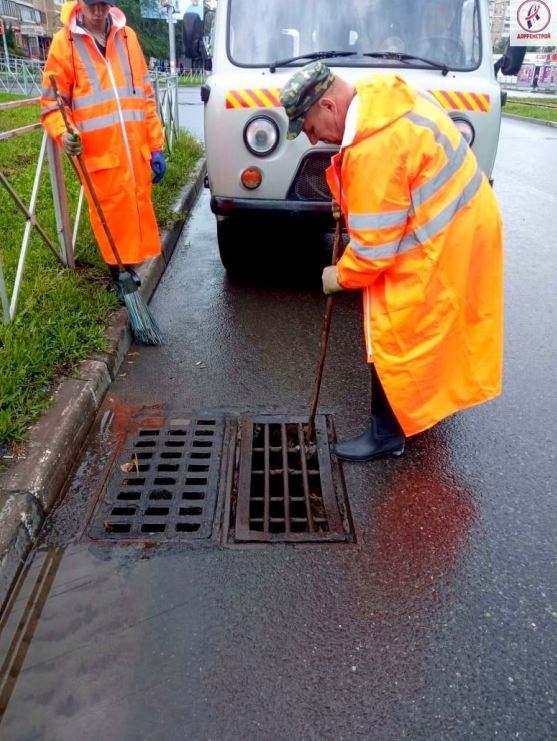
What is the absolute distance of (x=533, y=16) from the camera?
6762 millimetres

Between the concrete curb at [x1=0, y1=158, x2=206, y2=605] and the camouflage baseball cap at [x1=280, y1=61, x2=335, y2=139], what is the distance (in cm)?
163

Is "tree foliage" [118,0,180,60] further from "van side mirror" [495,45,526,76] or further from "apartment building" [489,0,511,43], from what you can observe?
"van side mirror" [495,45,526,76]

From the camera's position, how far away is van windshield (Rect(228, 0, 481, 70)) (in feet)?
13.4

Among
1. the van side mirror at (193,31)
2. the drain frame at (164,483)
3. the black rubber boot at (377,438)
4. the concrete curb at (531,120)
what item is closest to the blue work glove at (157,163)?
the van side mirror at (193,31)

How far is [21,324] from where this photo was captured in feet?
11.3

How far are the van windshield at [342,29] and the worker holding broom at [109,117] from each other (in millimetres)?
794

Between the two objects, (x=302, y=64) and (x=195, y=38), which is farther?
(x=195, y=38)

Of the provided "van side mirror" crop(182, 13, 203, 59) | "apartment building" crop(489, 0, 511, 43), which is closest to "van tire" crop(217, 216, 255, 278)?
"van side mirror" crop(182, 13, 203, 59)

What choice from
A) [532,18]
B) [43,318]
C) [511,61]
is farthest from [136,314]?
[532,18]

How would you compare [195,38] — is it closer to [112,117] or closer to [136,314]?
[112,117]

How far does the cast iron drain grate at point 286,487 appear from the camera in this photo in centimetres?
244

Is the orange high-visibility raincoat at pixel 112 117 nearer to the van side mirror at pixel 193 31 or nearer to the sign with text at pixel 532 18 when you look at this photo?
the van side mirror at pixel 193 31

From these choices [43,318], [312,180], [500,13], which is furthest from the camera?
[500,13]

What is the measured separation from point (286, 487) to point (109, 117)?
7.66 feet
